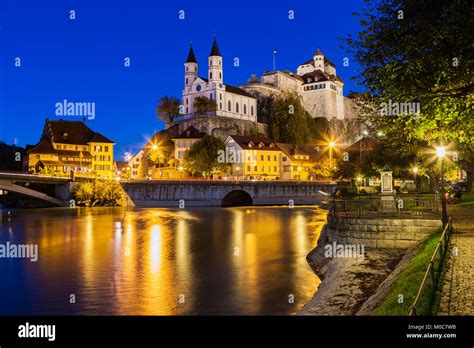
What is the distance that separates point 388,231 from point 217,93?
105 meters

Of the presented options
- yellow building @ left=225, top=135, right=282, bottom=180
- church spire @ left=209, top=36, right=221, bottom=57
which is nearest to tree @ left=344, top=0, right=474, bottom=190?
yellow building @ left=225, top=135, right=282, bottom=180

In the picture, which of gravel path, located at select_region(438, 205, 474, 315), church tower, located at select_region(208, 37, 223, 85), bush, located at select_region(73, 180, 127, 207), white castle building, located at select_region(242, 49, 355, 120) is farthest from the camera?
white castle building, located at select_region(242, 49, 355, 120)

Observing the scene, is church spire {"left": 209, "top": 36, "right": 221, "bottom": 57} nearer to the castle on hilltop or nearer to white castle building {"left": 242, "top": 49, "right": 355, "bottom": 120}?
the castle on hilltop

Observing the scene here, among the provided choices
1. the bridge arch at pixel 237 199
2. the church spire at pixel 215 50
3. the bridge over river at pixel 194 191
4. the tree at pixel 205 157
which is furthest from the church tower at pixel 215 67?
the bridge over river at pixel 194 191

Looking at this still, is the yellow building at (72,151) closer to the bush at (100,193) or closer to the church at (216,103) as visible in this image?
the bush at (100,193)

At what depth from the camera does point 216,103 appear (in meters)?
120

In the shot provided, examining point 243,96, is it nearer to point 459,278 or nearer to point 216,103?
point 216,103

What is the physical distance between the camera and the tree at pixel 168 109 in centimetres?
12506

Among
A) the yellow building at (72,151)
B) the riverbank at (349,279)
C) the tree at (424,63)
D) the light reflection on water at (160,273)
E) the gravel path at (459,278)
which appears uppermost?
the yellow building at (72,151)

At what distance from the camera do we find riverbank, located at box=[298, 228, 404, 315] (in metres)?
13.3

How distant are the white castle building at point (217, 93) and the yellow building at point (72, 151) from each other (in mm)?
27929

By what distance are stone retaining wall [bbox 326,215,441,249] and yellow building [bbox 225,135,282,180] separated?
79.0 meters

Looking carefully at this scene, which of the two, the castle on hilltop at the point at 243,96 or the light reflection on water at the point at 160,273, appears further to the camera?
the castle on hilltop at the point at 243,96
